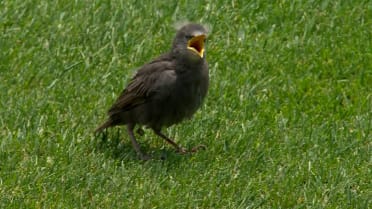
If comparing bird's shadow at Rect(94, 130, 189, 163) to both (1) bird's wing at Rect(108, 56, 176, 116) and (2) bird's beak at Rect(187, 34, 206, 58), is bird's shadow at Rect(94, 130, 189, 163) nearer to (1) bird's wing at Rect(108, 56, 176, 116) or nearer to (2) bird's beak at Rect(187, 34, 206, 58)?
(1) bird's wing at Rect(108, 56, 176, 116)

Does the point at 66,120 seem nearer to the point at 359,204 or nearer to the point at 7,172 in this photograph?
the point at 7,172

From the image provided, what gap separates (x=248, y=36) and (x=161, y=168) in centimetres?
254

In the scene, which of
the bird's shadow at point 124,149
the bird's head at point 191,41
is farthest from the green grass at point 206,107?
the bird's head at point 191,41

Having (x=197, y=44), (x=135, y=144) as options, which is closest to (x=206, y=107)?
(x=135, y=144)

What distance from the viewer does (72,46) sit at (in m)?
10.0

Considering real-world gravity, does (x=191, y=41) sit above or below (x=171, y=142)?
above

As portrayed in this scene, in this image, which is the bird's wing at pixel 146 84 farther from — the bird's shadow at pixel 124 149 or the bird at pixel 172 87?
the bird's shadow at pixel 124 149

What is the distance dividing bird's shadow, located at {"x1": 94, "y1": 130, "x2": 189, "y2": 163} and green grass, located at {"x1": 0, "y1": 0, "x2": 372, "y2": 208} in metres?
0.02

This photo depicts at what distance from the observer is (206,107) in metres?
9.22

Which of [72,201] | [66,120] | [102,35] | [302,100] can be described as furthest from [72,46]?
[72,201]

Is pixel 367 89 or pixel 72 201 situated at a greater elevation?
pixel 72 201

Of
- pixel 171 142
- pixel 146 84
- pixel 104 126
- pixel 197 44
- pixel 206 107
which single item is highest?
pixel 197 44

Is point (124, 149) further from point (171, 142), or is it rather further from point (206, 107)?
point (206, 107)

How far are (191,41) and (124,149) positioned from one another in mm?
946
